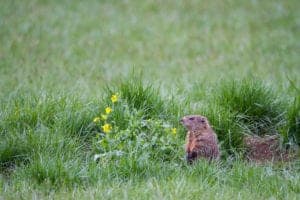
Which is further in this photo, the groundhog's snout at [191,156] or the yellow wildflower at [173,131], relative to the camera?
the yellow wildflower at [173,131]

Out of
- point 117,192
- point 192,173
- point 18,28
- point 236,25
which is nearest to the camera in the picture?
point 117,192

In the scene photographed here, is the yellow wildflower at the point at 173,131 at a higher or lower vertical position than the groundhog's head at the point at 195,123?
lower

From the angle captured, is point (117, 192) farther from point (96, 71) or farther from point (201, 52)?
point (201, 52)

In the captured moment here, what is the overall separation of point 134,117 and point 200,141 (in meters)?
0.76

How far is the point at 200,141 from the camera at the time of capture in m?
5.85

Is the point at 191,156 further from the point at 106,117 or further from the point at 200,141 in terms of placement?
the point at 106,117

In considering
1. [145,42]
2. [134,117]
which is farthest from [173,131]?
[145,42]

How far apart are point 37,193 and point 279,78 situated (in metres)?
4.97

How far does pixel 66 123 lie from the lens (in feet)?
20.5

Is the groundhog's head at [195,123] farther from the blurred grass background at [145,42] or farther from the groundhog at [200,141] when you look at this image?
the blurred grass background at [145,42]

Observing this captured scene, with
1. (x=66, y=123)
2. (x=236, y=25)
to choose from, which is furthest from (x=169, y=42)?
(x=66, y=123)

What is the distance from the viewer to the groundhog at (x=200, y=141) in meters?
5.82

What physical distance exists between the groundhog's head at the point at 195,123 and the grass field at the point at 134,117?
152 mm

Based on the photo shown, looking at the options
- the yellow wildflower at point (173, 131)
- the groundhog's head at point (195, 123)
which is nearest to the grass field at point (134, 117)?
the yellow wildflower at point (173, 131)
